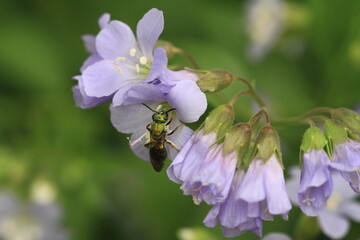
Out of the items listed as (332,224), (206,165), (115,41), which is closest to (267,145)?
(206,165)

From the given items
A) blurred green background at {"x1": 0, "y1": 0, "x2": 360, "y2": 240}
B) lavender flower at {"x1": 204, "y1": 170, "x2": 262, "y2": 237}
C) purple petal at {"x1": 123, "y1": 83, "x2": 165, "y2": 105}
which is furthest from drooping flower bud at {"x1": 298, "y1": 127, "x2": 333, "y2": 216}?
blurred green background at {"x1": 0, "y1": 0, "x2": 360, "y2": 240}

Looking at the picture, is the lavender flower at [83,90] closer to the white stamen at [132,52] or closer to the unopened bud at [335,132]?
the white stamen at [132,52]

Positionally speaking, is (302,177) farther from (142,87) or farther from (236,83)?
(236,83)

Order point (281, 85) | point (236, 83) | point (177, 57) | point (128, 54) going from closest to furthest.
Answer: point (128, 54) < point (236, 83) < point (177, 57) < point (281, 85)

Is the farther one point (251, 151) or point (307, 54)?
point (307, 54)

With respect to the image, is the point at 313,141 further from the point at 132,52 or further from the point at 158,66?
the point at 132,52

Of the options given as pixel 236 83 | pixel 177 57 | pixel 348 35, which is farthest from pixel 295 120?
pixel 348 35

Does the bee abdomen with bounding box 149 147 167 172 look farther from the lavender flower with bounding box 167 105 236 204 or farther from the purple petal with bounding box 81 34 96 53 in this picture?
the purple petal with bounding box 81 34 96 53
